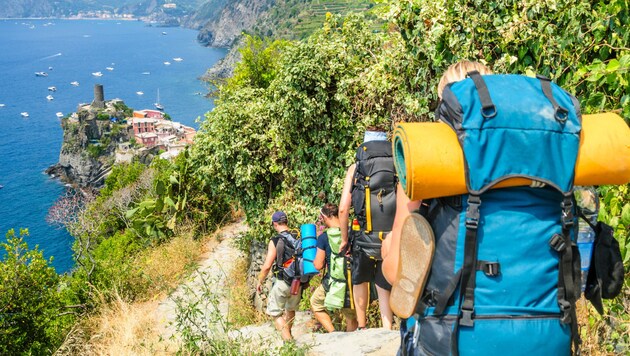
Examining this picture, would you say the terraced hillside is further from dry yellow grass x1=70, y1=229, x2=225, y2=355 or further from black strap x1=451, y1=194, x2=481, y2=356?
black strap x1=451, y1=194, x2=481, y2=356

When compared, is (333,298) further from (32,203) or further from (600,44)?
(32,203)

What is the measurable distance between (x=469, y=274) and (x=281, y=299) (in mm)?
3894

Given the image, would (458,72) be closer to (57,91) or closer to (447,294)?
(447,294)

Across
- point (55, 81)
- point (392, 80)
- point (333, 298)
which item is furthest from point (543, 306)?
point (55, 81)

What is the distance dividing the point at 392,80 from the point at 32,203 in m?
64.3

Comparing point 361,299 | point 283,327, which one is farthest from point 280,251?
point 361,299

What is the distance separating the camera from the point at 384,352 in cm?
379

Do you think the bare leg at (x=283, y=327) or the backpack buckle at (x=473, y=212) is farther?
the bare leg at (x=283, y=327)

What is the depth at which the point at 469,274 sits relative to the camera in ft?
5.50

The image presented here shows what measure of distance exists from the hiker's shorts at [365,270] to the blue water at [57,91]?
47182 millimetres

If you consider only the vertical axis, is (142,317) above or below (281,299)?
below

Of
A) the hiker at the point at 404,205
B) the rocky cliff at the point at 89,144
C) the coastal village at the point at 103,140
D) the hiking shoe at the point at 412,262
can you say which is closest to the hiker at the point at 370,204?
the hiker at the point at 404,205

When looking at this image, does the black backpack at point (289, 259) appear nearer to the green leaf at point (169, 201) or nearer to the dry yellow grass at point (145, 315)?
the dry yellow grass at point (145, 315)

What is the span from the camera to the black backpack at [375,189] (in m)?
4.09
